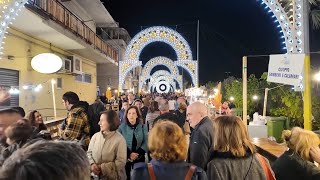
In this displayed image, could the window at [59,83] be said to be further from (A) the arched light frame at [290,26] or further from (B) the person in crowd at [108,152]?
(B) the person in crowd at [108,152]

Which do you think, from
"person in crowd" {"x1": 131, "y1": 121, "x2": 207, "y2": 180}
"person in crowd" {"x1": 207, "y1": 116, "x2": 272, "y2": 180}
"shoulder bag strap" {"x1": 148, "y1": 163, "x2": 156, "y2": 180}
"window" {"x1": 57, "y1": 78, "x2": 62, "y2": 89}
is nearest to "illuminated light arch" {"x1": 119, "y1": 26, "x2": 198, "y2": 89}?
"window" {"x1": 57, "y1": 78, "x2": 62, "y2": 89}

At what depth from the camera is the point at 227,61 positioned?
60312 mm

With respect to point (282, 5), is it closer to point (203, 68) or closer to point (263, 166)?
point (263, 166)

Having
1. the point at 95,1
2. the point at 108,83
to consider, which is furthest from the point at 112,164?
the point at 108,83

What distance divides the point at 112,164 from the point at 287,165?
88.4 inches

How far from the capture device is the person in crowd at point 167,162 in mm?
2951

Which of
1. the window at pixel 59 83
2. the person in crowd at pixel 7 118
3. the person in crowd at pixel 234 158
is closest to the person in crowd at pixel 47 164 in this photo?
the person in crowd at pixel 234 158

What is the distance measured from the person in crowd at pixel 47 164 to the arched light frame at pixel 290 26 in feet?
17.3

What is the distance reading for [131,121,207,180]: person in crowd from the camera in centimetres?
295

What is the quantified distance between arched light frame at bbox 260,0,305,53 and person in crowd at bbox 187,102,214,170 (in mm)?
2388

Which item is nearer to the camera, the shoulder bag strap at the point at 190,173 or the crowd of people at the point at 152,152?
the crowd of people at the point at 152,152

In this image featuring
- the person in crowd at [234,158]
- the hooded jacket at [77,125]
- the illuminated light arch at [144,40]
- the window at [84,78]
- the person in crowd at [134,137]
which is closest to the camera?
the person in crowd at [234,158]

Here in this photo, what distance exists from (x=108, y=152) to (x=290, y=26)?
13.1 ft

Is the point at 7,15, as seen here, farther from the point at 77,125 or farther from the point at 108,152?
the point at 108,152
